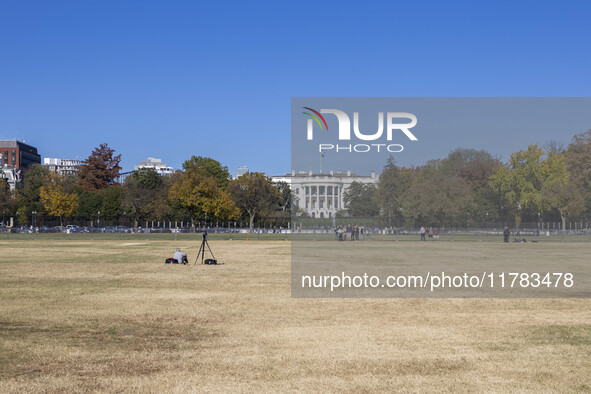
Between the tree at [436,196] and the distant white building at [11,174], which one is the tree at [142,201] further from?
the distant white building at [11,174]

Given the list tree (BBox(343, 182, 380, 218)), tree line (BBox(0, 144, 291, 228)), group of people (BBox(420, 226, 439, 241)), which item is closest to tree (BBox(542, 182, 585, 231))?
group of people (BBox(420, 226, 439, 241))

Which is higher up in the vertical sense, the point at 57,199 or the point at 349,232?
the point at 57,199

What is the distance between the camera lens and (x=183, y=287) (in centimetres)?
2266

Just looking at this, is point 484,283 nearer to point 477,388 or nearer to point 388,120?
point 388,120

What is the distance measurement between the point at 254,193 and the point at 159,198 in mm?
19195

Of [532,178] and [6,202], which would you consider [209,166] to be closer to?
[6,202]

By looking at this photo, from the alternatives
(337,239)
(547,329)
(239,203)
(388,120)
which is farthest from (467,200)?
(239,203)

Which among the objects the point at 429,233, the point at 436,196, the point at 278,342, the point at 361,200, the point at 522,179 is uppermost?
the point at 522,179

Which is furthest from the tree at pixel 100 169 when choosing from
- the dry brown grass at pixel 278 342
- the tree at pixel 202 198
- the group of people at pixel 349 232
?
the dry brown grass at pixel 278 342

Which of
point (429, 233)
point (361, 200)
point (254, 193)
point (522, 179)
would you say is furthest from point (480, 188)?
point (254, 193)

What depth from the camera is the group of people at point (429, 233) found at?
2325 inches

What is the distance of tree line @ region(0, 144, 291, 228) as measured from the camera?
11175 cm

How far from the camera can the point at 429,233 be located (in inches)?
2376

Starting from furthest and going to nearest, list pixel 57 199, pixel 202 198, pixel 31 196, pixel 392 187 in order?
pixel 31 196
pixel 57 199
pixel 202 198
pixel 392 187
